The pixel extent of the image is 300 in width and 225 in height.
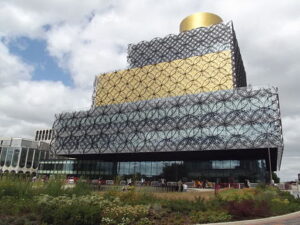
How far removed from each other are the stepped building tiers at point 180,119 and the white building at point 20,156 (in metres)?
29.9

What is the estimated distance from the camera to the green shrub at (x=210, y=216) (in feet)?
41.5

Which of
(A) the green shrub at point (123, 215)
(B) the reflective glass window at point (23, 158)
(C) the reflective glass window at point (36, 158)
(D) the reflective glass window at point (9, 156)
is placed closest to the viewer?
(A) the green shrub at point (123, 215)

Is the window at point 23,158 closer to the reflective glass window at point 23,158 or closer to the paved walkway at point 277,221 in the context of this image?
the reflective glass window at point 23,158

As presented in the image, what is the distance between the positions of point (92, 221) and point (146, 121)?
49.0m

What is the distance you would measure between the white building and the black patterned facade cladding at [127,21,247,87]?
193 feet

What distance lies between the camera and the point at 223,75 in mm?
62188

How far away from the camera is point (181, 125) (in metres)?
55.9

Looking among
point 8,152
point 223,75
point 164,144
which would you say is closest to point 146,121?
point 164,144

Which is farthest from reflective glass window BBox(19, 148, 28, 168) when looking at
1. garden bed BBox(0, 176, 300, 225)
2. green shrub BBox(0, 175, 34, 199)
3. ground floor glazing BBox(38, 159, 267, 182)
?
green shrub BBox(0, 175, 34, 199)

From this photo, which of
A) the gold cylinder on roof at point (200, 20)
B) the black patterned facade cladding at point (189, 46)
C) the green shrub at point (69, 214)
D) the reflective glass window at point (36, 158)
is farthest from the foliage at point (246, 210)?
the reflective glass window at point (36, 158)

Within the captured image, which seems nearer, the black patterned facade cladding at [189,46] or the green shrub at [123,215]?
the green shrub at [123,215]

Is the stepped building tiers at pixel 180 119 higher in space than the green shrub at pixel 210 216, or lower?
higher

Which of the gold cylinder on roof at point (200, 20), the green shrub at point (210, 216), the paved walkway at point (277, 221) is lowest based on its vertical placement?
the paved walkway at point (277, 221)

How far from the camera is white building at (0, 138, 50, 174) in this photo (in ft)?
345
